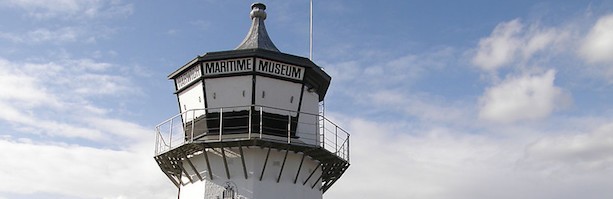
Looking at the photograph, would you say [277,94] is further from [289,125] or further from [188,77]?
[188,77]

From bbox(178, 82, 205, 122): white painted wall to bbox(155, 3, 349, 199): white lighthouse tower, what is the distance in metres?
0.04

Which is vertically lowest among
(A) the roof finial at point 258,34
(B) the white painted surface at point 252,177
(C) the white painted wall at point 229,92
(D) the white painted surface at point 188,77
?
(B) the white painted surface at point 252,177

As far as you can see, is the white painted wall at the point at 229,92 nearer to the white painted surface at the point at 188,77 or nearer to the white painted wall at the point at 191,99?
the white painted wall at the point at 191,99

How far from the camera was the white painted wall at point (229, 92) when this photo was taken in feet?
89.3

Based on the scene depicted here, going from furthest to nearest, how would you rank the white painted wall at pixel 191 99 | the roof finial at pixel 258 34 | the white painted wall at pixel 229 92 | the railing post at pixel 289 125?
the roof finial at pixel 258 34 < the white painted wall at pixel 191 99 < the white painted wall at pixel 229 92 < the railing post at pixel 289 125

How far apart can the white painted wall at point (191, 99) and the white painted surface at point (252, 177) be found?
1.74m

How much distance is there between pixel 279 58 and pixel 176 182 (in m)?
6.63

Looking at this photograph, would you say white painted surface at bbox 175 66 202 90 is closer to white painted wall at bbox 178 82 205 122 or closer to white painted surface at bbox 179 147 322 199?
white painted wall at bbox 178 82 205 122

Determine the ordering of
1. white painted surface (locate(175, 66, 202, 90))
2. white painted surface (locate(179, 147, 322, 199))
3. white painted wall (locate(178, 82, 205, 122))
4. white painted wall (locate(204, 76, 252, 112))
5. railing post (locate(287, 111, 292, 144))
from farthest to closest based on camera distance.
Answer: white painted surface (locate(175, 66, 202, 90)) < white painted wall (locate(178, 82, 205, 122)) < white painted wall (locate(204, 76, 252, 112)) < white painted surface (locate(179, 147, 322, 199)) < railing post (locate(287, 111, 292, 144))

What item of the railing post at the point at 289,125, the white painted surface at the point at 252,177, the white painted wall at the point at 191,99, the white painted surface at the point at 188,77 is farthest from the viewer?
the white painted surface at the point at 188,77

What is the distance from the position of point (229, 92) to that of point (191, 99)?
1884 millimetres

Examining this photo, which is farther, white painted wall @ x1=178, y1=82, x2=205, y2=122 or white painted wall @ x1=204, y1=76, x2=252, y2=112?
white painted wall @ x1=178, y1=82, x2=205, y2=122

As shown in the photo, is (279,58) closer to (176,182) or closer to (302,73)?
(302,73)

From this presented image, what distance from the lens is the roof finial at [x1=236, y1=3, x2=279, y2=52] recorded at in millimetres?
28859
